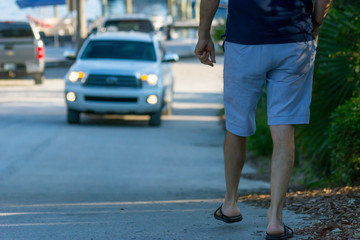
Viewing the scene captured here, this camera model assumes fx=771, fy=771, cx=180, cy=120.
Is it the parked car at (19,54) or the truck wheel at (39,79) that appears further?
the truck wheel at (39,79)

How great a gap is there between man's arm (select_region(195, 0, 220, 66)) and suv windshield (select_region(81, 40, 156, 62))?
952 centimetres

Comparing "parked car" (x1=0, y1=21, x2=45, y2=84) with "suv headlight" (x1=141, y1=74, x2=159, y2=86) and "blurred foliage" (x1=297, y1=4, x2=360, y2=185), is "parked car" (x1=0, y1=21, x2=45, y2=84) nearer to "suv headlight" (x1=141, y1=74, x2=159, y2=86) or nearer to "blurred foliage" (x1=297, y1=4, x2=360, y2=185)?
"suv headlight" (x1=141, y1=74, x2=159, y2=86)

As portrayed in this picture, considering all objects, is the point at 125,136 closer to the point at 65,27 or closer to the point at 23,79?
the point at 23,79

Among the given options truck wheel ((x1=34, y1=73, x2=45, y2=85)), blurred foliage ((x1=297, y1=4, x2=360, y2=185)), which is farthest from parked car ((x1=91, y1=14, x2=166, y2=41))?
blurred foliage ((x1=297, y1=4, x2=360, y2=185))

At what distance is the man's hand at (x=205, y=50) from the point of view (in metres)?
4.36

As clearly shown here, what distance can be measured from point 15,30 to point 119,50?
7.34 metres

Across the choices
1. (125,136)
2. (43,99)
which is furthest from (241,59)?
(43,99)

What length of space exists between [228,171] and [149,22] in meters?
17.3

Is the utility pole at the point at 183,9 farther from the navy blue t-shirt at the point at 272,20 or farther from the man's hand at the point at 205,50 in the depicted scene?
the navy blue t-shirt at the point at 272,20

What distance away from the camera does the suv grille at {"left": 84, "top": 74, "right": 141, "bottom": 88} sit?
42.6 ft

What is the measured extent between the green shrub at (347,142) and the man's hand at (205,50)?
1901mm

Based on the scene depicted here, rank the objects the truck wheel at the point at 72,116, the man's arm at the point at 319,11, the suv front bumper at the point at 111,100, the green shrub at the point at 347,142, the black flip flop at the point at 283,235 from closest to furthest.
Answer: the black flip flop at the point at 283,235 → the man's arm at the point at 319,11 → the green shrub at the point at 347,142 → the suv front bumper at the point at 111,100 → the truck wheel at the point at 72,116

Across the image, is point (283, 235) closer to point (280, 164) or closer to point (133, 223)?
point (280, 164)

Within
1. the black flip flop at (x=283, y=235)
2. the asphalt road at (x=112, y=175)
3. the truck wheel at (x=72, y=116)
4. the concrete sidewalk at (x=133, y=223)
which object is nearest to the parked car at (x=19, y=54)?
the asphalt road at (x=112, y=175)
